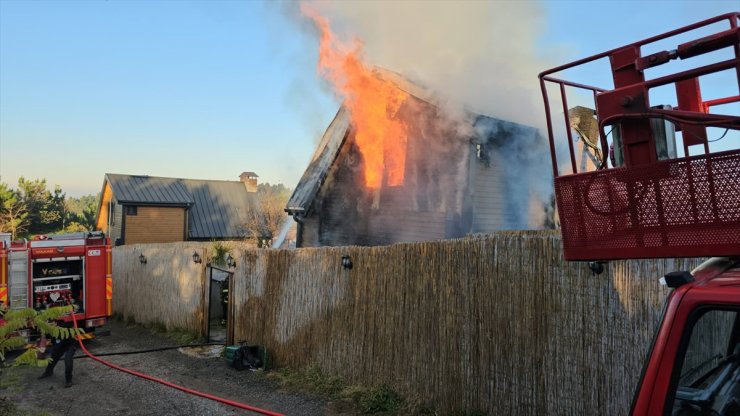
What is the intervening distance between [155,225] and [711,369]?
27.5 meters

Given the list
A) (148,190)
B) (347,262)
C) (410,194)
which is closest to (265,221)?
(148,190)

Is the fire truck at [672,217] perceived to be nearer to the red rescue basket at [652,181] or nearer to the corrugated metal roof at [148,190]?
the red rescue basket at [652,181]

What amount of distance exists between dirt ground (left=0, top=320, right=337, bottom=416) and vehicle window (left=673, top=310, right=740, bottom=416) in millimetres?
5431

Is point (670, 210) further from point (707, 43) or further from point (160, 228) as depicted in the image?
point (160, 228)

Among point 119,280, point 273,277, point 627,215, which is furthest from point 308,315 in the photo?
point 119,280

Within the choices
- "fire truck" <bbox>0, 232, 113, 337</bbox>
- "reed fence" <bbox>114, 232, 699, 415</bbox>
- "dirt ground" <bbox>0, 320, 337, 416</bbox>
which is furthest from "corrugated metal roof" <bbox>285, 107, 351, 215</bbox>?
"dirt ground" <bbox>0, 320, 337, 416</bbox>

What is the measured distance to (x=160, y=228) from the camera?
87.2 feet

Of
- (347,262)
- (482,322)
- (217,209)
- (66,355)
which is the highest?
(217,209)

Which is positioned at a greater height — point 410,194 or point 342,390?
point 410,194

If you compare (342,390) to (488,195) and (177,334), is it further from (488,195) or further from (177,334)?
(177,334)

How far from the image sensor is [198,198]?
95.9 ft

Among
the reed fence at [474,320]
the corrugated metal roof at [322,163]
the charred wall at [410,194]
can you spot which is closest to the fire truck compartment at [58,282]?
the reed fence at [474,320]

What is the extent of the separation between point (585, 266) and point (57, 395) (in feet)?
26.0

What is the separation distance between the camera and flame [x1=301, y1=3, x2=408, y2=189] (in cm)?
1125
